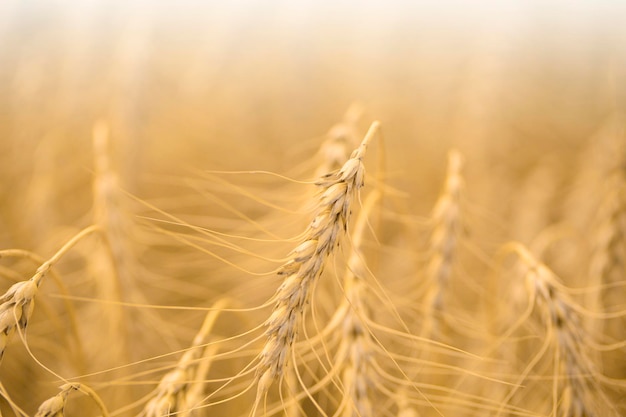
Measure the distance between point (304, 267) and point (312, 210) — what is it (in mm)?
70

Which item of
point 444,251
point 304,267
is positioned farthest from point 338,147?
point 304,267

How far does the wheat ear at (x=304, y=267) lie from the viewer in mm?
487

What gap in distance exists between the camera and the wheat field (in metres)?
0.64

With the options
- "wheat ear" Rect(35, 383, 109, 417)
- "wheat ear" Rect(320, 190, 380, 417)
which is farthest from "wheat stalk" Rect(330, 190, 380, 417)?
"wheat ear" Rect(35, 383, 109, 417)

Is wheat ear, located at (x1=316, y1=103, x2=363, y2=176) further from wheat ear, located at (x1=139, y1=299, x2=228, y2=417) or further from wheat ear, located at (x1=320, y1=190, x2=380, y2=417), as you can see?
wheat ear, located at (x1=139, y1=299, x2=228, y2=417)

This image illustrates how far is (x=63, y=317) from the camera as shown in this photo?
1.16 meters

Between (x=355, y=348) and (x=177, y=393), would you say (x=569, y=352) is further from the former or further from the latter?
(x=177, y=393)

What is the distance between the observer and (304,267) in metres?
0.50

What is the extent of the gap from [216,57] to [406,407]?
4.10ft

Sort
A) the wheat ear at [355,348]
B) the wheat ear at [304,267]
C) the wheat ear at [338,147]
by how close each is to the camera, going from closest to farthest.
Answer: the wheat ear at [304,267], the wheat ear at [355,348], the wheat ear at [338,147]

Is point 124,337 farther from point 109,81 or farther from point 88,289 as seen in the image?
point 109,81

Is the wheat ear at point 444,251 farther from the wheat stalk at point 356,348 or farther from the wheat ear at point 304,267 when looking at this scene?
the wheat ear at point 304,267

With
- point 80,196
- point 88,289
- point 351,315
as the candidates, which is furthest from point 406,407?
point 80,196

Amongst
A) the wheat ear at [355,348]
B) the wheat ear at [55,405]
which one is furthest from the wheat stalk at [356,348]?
the wheat ear at [55,405]
